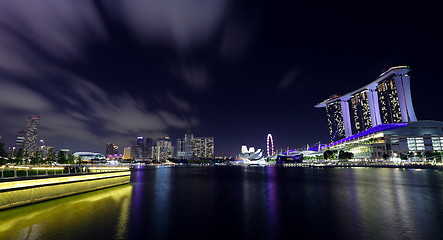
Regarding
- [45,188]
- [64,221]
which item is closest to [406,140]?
[64,221]

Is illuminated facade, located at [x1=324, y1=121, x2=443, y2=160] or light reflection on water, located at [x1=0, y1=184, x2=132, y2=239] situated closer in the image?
light reflection on water, located at [x1=0, y1=184, x2=132, y2=239]

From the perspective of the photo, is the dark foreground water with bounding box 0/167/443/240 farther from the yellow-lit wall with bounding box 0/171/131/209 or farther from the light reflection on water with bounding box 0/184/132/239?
the yellow-lit wall with bounding box 0/171/131/209

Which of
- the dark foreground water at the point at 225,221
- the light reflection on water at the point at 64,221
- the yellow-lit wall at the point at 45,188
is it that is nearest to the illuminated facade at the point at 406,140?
the dark foreground water at the point at 225,221

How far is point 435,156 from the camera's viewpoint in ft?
398

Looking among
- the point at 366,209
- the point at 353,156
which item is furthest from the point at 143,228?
the point at 353,156

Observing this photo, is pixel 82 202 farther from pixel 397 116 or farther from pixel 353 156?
pixel 397 116

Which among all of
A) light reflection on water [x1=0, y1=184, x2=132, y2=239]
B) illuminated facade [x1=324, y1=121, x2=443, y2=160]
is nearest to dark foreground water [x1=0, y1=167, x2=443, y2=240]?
light reflection on water [x1=0, y1=184, x2=132, y2=239]

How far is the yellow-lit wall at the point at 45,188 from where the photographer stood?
19.0 metres

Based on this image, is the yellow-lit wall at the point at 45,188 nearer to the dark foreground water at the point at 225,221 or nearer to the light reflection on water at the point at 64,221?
the light reflection on water at the point at 64,221

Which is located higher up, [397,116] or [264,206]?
[397,116]

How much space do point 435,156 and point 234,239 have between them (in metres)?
157

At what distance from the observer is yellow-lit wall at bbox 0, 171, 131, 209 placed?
747 inches

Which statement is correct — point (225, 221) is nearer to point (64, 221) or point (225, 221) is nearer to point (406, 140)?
point (64, 221)

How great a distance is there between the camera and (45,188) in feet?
75.7
